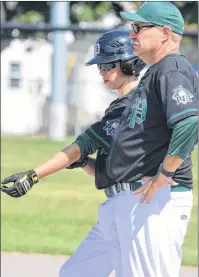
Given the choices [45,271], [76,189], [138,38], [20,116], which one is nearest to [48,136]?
[76,189]

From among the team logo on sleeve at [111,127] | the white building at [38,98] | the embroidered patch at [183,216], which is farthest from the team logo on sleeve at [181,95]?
the white building at [38,98]

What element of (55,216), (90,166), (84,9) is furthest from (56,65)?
(90,166)

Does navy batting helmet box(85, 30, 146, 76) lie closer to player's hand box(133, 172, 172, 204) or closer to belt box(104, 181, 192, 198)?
belt box(104, 181, 192, 198)

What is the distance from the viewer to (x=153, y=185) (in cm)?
335

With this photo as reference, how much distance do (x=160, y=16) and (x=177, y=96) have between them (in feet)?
1.34

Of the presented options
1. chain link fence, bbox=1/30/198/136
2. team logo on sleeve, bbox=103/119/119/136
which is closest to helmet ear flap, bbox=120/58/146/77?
team logo on sleeve, bbox=103/119/119/136

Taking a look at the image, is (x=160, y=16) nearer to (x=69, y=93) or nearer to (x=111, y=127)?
(x=111, y=127)

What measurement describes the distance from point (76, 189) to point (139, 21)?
25.0 ft

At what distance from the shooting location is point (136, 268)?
11.4ft

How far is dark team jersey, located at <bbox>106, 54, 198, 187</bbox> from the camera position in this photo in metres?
3.29

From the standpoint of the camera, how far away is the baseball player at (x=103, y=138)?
3.83 meters

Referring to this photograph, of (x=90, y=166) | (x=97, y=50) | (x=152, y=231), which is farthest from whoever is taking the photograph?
(x=90, y=166)

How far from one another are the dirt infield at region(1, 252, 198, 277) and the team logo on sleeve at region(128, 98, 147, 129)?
2.88 metres

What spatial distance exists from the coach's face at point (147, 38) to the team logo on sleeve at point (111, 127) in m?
0.48
